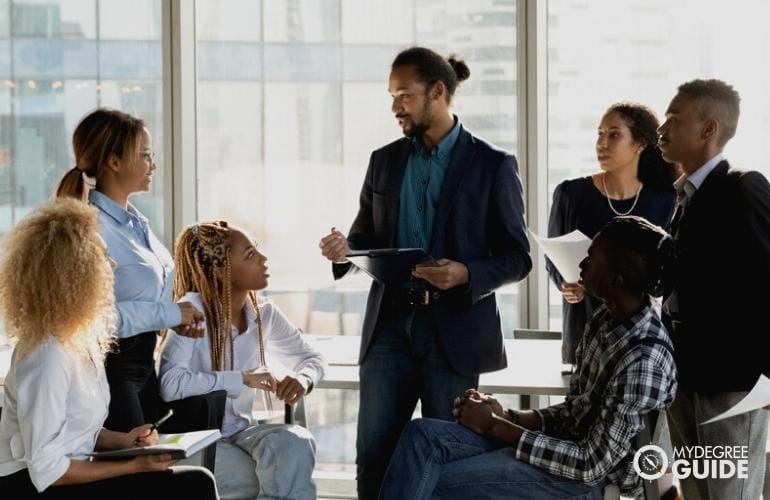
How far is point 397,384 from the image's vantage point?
3.24 m

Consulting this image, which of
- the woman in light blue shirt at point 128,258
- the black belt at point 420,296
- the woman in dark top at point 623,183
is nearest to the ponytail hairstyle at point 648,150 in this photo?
the woman in dark top at point 623,183

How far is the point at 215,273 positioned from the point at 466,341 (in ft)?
2.67

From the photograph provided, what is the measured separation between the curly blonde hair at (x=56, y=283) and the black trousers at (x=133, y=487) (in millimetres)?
298

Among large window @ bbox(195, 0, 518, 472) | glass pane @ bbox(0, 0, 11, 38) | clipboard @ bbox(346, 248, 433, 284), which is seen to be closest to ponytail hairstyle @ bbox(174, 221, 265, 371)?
clipboard @ bbox(346, 248, 433, 284)

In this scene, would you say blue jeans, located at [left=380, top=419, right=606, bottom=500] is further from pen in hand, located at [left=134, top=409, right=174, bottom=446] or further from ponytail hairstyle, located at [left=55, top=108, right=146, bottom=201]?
ponytail hairstyle, located at [left=55, top=108, right=146, bottom=201]

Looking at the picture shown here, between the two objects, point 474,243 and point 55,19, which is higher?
point 55,19

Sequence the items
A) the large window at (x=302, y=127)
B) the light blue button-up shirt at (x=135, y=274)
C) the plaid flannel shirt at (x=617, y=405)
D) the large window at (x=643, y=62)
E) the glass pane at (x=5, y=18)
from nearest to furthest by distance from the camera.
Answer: the plaid flannel shirt at (x=617, y=405) → the light blue button-up shirt at (x=135, y=274) → the large window at (x=643, y=62) → the large window at (x=302, y=127) → the glass pane at (x=5, y=18)

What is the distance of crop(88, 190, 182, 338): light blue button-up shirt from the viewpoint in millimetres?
2916

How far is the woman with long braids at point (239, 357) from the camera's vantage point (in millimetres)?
3102

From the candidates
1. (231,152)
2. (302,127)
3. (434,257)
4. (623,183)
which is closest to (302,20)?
(302,127)

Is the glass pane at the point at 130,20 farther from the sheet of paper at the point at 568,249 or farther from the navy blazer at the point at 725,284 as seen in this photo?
the navy blazer at the point at 725,284

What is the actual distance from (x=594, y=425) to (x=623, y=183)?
142cm

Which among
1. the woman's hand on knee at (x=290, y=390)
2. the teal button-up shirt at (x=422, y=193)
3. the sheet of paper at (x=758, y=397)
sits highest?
the teal button-up shirt at (x=422, y=193)

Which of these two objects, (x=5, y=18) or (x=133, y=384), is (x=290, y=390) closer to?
(x=133, y=384)
